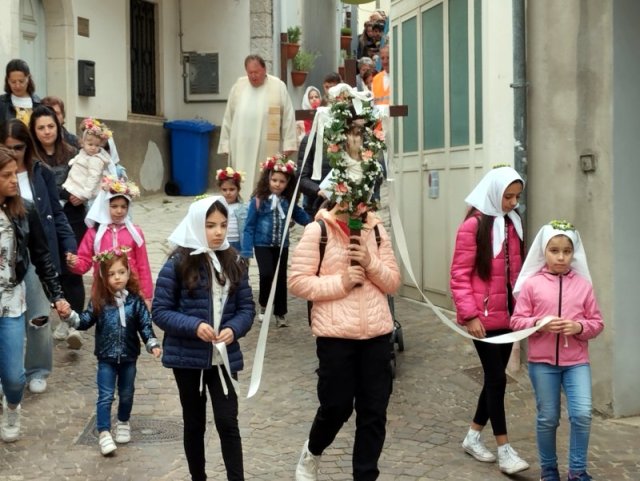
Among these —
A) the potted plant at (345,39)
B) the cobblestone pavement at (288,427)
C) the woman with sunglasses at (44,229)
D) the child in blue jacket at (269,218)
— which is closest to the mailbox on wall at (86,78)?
the child in blue jacket at (269,218)

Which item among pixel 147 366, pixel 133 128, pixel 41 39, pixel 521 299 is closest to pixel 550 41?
pixel 521 299

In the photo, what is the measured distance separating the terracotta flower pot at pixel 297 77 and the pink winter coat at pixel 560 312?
52.4ft

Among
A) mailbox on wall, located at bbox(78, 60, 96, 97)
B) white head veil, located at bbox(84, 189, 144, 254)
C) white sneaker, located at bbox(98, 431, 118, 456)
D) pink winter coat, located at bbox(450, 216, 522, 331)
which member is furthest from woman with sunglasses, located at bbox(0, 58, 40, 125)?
mailbox on wall, located at bbox(78, 60, 96, 97)

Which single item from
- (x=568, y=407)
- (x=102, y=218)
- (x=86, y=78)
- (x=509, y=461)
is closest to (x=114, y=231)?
(x=102, y=218)

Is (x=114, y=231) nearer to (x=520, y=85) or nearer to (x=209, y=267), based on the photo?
(x=209, y=267)

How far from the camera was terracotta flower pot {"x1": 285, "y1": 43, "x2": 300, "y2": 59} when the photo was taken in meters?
21.1

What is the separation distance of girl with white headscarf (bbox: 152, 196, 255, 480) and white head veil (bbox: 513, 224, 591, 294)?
1.59 meters

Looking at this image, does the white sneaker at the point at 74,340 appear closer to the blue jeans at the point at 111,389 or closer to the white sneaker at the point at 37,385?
the white sneaker at the point at 37,385

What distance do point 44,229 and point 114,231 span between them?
120cm

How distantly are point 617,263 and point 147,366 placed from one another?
3736 mm

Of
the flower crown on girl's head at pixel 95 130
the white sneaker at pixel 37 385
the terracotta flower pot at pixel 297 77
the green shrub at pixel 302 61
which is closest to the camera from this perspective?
the white sneaker at pixel 37 385

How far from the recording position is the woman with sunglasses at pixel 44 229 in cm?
768

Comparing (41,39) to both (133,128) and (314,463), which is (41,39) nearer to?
(133,128)

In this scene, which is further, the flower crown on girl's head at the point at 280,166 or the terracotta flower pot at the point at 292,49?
the terracotta flower pot at the point at 292,49
